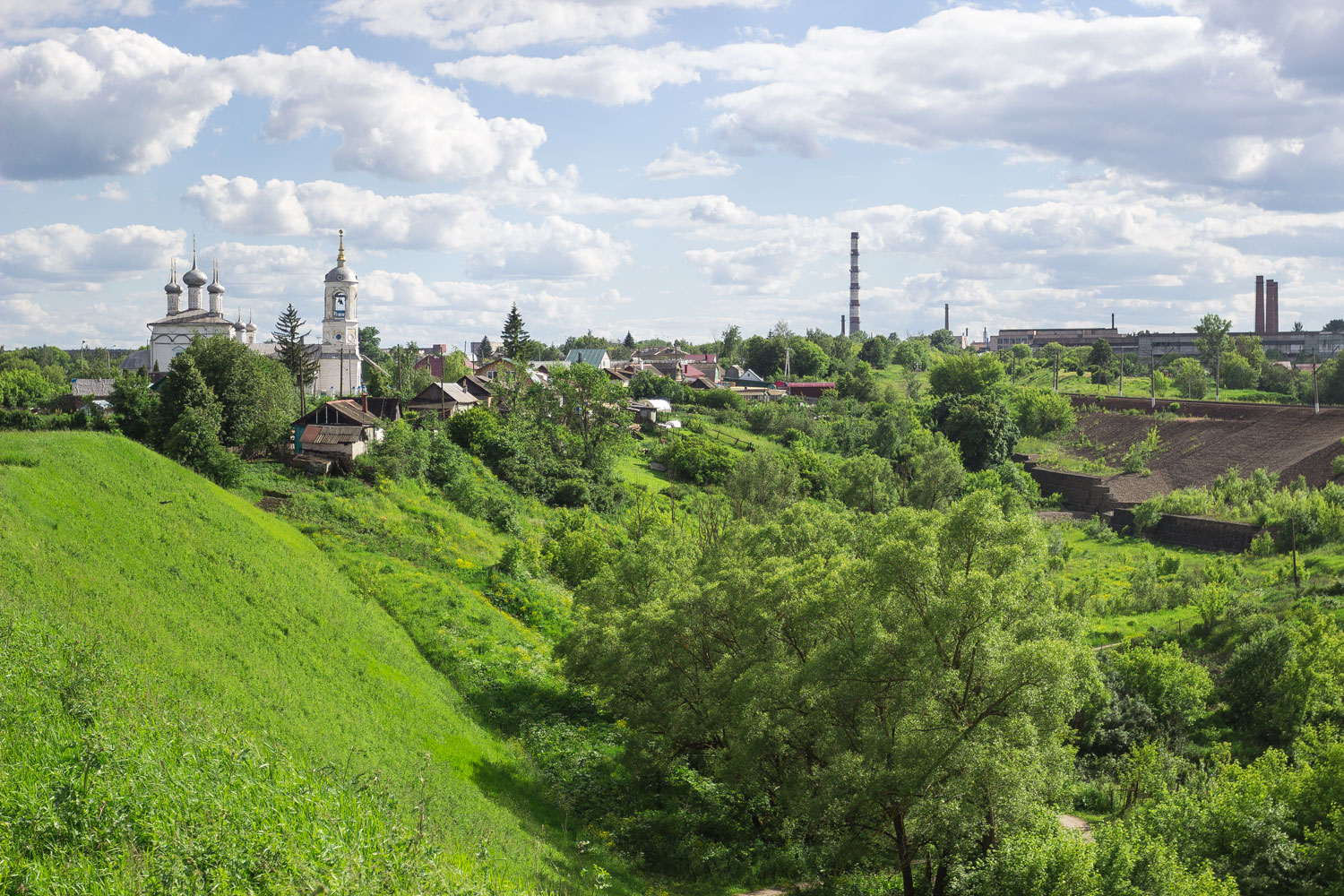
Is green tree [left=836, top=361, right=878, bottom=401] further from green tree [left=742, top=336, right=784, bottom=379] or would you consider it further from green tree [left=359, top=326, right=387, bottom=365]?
green tree [left=359, top=326, right=387, bottom=365]

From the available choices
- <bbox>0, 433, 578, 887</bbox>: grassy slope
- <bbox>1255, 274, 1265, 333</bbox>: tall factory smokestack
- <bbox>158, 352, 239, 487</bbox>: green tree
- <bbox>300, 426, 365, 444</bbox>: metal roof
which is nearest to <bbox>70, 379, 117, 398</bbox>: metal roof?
<bbox>300, 426, 365, 444</bbox>: metal roof

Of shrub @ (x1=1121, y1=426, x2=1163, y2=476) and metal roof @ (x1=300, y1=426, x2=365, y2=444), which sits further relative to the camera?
shrub @ (x1=1121, y1=426, x2=1163, y2=476)

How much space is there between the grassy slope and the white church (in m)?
42.9

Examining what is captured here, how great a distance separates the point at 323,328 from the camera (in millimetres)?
73562

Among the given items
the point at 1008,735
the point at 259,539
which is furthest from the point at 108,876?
the point at 259,539

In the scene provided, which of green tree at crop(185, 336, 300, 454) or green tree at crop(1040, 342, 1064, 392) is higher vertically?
green tree at crop(1040, 342, 1064, 392)

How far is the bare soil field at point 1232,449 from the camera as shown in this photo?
60188 millimetres

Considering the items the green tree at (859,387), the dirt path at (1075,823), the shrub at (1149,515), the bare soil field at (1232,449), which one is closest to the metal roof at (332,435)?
the dirt path at (1075,823)

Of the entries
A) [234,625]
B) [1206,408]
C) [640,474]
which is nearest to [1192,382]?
[1206,408]

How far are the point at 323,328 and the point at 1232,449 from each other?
6741cm

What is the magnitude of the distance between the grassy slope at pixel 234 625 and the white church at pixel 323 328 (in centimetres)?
4291

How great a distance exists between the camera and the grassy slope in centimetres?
1670

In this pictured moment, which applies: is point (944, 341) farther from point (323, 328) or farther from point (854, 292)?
point (323, 328)

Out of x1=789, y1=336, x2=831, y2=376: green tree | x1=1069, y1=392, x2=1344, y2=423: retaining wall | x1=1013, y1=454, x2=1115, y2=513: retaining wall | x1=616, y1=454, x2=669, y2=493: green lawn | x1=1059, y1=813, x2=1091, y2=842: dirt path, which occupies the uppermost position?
x1=789, y1=336, x2=831, y2=376: green tree
